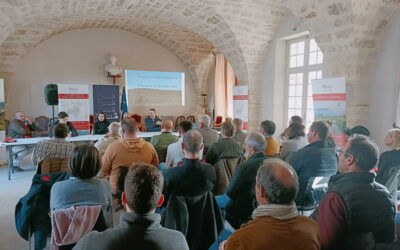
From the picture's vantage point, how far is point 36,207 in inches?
83.7

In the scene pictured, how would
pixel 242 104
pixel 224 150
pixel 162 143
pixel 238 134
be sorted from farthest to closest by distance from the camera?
1. pixel 242 104
2. pixel 238 134
3. pixel 162 143
4. pixel 224 150

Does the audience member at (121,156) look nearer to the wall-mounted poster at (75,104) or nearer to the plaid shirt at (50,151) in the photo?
the plaid shirt at (50,151)

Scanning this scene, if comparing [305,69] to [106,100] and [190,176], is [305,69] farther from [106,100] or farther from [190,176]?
[106,100]

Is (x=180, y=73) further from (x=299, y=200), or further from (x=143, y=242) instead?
(x=143, y=242)

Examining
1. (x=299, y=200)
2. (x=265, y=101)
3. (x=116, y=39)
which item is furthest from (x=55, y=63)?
(x=299, y=200)

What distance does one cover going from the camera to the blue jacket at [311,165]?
2.62 metres

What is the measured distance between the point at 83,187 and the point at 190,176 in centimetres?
72

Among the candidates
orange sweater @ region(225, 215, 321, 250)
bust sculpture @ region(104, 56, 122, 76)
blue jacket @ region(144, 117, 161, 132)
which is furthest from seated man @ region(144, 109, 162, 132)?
orange sweater @ region(225, 215, 321, 250)

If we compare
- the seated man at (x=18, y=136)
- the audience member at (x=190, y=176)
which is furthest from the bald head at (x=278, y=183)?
the seated man at (x=18, y=136)

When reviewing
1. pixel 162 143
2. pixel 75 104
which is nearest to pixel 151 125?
pixel 75 104

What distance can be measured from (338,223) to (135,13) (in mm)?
7096

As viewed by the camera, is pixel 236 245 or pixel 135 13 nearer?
pixel 236 245

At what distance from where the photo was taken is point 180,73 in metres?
10.2

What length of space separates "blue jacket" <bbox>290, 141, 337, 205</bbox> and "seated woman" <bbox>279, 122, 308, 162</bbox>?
23.5 inches
